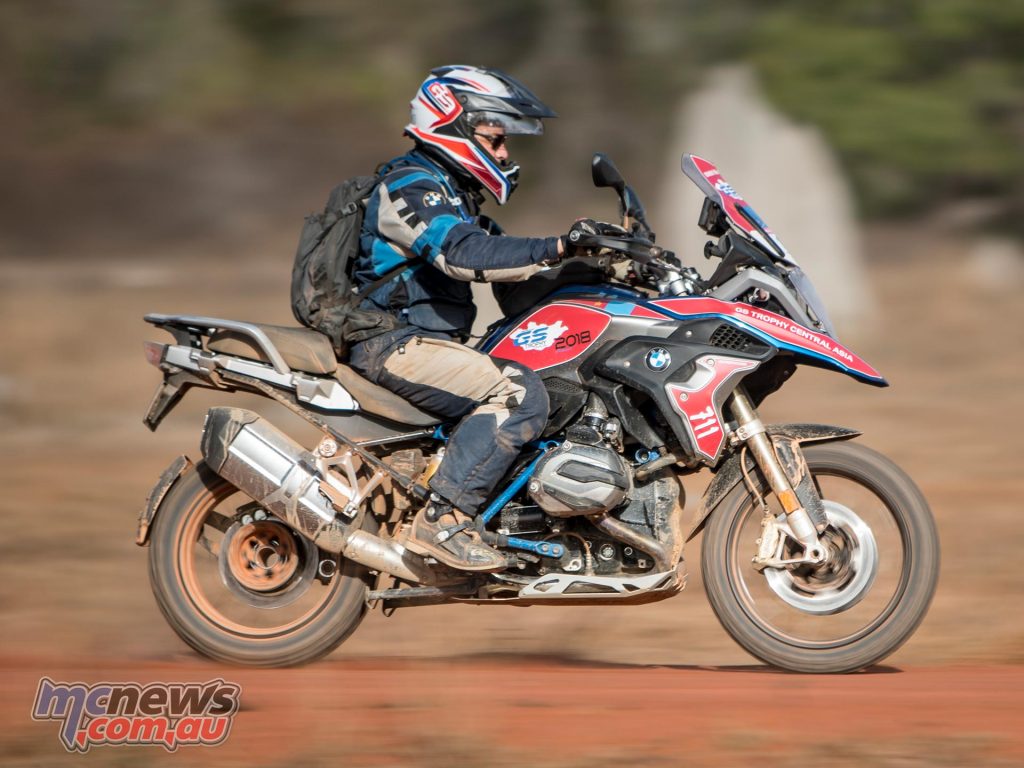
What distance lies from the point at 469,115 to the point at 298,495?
150 cm

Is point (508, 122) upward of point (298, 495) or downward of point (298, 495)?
upward

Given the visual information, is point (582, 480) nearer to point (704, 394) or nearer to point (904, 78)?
point (704, 394)

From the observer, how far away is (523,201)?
2162cm

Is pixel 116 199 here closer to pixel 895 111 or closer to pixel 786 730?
pixel 895 111

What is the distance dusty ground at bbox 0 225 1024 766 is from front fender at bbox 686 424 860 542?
602 mm

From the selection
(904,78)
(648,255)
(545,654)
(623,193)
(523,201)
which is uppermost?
(904,78)

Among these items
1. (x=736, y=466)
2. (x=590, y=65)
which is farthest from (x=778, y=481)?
(x=590, y=65)

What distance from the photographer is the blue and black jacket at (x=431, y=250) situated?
493 centimetres

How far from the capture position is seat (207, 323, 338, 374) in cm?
520

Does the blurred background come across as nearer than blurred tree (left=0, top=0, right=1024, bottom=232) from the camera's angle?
Yes

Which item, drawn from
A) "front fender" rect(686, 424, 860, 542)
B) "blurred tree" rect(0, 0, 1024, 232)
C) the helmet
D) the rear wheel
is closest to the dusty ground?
the rear wheel

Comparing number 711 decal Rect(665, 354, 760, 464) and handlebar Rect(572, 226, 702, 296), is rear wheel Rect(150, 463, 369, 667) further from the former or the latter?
handlebar Rect(572, 226, 702, 296)

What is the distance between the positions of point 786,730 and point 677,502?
992mm

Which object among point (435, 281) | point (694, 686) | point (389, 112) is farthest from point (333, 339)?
point (389, 112)
